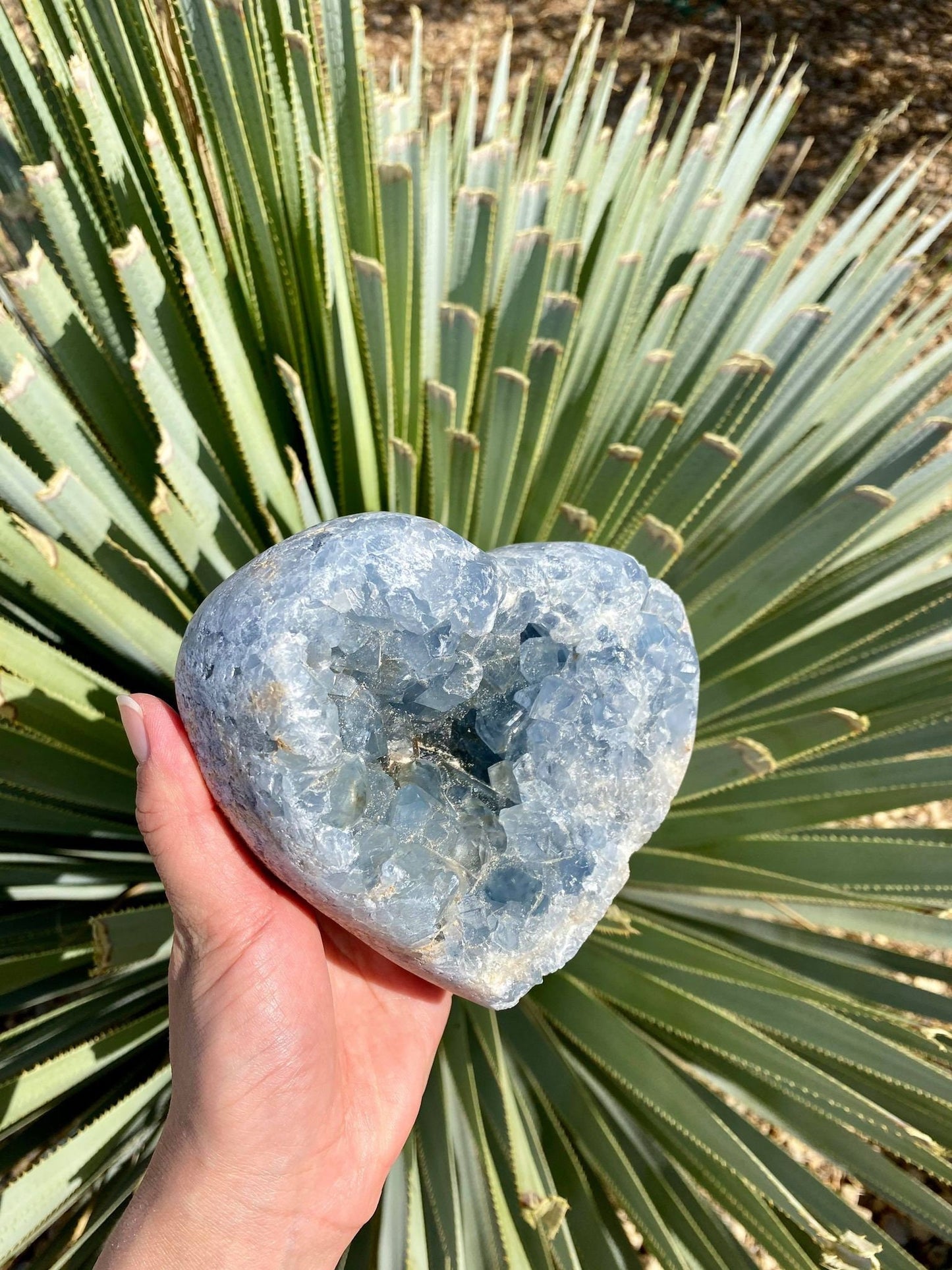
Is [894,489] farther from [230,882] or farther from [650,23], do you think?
[650,23]

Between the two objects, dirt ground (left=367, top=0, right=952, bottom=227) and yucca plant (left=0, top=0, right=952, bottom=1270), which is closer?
yucca plant (left=0, top=0, right=952, bottom=1270)

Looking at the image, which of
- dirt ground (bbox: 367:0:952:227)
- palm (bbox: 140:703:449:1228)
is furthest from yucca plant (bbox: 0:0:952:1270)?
dirt ground (bbox: 367:0:952:227)

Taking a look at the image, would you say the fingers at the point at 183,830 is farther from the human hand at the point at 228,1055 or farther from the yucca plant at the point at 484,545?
the yucca plant at the point at 484,545

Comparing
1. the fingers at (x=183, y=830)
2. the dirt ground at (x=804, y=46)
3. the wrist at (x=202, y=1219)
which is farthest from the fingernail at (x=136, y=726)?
the dirt ground at (x=804, y=46)

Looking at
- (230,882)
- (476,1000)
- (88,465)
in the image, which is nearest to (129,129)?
(88,465)

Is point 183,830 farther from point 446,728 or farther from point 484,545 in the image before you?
point 484,545

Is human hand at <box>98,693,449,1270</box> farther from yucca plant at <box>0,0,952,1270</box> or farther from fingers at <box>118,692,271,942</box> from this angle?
yucca plant at <box>0,0,952,1270</box>

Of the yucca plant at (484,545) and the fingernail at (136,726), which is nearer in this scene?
the fingernail at (136,726)

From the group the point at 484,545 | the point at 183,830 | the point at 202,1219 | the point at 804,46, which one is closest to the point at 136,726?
the point at 183,830

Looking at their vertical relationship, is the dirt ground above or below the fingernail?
above
